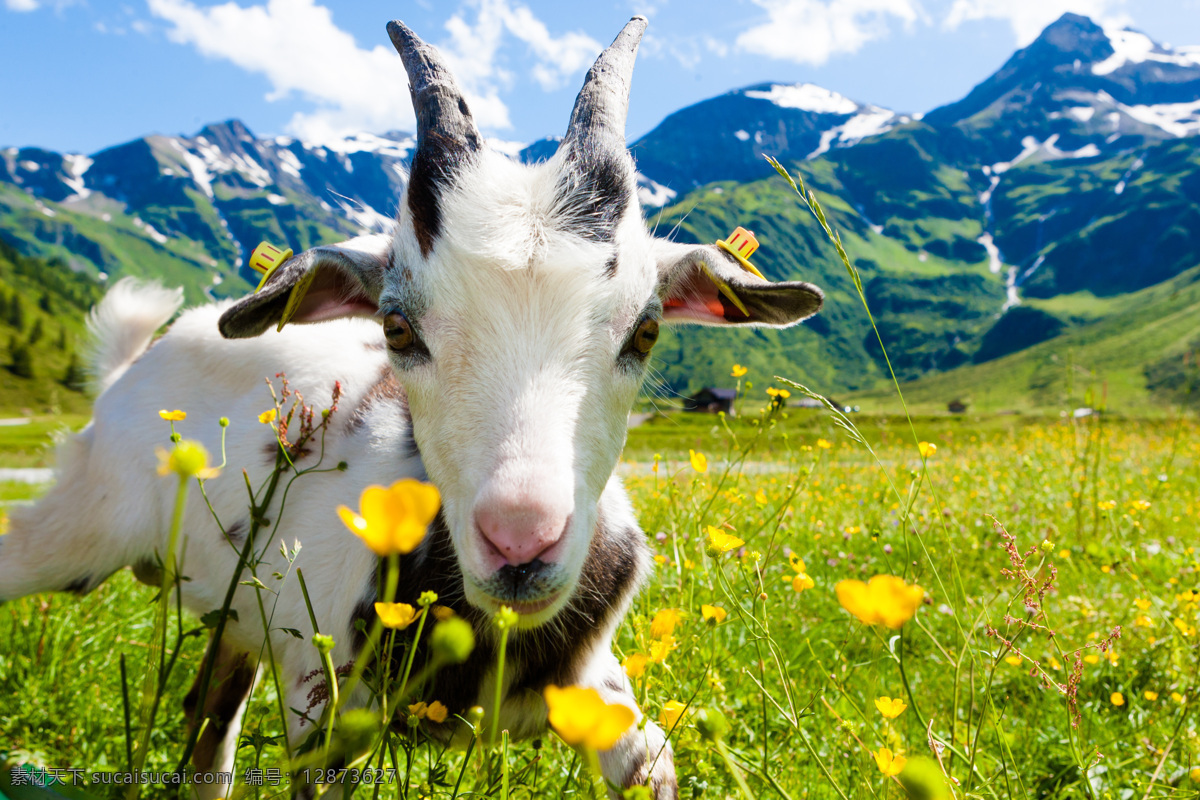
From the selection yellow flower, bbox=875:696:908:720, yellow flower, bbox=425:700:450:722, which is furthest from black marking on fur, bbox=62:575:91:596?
yellow flower, bbox=875:696:908:720

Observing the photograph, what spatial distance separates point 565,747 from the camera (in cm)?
276

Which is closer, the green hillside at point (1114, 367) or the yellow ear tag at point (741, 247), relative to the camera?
the yellow ear tag at point (741, 247)

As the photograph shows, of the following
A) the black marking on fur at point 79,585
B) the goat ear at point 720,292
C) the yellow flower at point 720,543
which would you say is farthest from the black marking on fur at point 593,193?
the black marking on fur at point 79,585

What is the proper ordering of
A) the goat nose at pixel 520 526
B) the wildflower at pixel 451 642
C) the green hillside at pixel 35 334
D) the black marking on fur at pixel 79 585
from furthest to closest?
the green hillside at pixel 35 334, the black marking on fur at pixel 79 585, the goat nose at pixel 520 526, the wildflower at pixel 451 642

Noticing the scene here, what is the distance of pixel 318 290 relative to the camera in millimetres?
2742

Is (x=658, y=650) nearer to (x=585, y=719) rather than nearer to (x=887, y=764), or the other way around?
(x=887, y=764)

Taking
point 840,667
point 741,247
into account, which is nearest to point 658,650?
point 741,247

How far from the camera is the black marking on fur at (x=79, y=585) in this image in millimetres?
3400

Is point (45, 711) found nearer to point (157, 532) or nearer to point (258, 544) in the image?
point (157, 532)

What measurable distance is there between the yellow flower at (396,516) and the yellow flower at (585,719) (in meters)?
0.30

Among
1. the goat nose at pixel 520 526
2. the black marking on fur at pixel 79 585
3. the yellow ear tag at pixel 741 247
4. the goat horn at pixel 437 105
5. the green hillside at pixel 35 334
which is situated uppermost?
the goat horn at pixel 437 105

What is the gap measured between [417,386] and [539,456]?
2.38ft

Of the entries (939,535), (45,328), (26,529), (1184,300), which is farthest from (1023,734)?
(1184,300)

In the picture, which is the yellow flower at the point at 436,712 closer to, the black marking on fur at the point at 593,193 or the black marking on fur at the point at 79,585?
the black marking on fur at the point at 593,193
